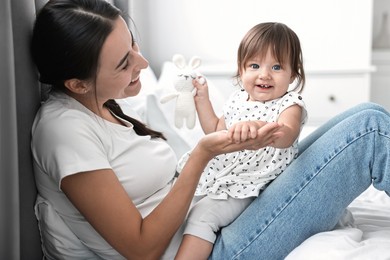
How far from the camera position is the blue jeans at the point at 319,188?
1.07m

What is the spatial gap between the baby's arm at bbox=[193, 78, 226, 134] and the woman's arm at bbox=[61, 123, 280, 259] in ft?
1.17

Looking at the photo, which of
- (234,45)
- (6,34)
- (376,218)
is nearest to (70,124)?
(6,34)

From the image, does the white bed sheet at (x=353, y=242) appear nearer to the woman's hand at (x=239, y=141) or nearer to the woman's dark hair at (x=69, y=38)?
the woman's hand at (x=239, y=141)

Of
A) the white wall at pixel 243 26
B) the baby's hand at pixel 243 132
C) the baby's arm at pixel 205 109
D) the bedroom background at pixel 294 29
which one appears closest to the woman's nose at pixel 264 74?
the baby's arm at pixel 205 109

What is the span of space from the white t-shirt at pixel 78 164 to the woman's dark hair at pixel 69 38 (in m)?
0.08

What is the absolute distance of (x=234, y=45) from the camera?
10.7 ft

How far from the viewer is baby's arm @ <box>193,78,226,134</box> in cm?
142

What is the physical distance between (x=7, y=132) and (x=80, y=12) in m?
0.30

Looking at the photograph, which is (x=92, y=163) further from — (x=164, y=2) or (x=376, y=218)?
(x=164, y=2)

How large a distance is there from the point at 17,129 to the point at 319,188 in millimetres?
639

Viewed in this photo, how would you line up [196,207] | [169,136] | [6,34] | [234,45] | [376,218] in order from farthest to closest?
[234,45] → [169,136] → [376,218] → [196,207] → [6,34]

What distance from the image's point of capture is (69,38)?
1.04 meters

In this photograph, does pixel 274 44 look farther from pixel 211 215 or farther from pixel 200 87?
pixel 211 215

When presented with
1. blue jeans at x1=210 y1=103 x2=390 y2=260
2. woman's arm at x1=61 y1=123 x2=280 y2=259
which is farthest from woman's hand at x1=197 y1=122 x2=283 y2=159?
blue jeans at x1=210 y1=103 x2=390 y2=260
